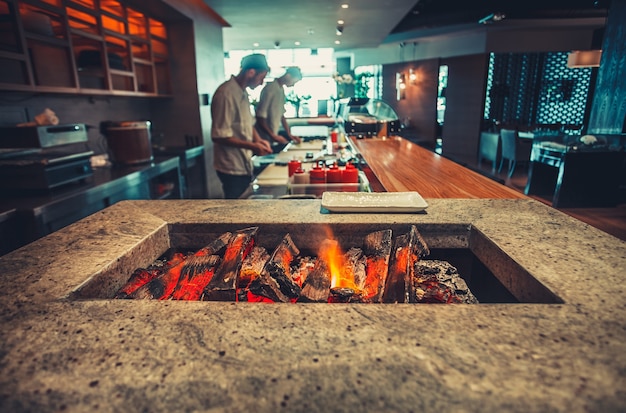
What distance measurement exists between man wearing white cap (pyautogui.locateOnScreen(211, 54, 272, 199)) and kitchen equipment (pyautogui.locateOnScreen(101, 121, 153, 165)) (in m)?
0.63

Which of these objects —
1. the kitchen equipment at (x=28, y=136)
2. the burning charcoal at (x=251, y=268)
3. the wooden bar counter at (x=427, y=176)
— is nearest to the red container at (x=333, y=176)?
the wooden bar counter at (x=427, y=176)

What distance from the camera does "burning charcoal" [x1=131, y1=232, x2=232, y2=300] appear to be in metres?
1.03

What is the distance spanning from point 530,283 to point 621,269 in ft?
0.75

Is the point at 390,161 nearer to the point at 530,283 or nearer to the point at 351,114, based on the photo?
the point at 530,283

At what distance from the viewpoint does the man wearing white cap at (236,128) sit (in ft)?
11.2

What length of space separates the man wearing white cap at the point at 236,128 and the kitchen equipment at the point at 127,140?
2.08 feet

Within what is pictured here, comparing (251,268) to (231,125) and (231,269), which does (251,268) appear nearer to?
(231,269)

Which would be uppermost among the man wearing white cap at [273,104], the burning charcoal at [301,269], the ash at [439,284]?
the man wearing white cap at [273,104]

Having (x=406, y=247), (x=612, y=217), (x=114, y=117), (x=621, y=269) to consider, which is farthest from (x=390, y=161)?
(x=612, y=217)

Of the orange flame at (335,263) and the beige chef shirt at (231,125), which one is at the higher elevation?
the beige chef shirt at (231,125)

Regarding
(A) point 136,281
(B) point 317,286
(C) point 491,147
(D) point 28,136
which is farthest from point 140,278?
(C) point 491,147

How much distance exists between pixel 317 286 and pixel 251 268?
0.89 ft

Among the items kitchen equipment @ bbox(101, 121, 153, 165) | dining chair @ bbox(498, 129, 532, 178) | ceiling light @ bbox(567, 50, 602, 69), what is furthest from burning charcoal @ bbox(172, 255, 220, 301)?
ceiling light @ bbox(567, 50, 602, 69)

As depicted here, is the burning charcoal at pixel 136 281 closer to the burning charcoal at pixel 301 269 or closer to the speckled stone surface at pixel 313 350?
the speckled stone surface at pixel 313 350
